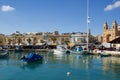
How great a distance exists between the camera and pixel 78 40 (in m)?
147

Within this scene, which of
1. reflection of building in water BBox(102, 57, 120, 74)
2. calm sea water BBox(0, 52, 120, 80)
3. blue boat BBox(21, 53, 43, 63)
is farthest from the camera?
blue boat BBox(21, 53, 43, 63)

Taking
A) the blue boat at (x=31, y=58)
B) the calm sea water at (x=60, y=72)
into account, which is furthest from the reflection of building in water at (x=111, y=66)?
the blue boat at (x=31, y=58)

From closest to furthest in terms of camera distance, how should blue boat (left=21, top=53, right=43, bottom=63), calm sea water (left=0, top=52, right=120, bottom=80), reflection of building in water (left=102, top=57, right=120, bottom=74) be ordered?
calm sea water (left=0, top=52, right=120, bottom=80), reflection of building in water (left=102, top=57, right=120, bottom=74), blue boat (left=21, top=53, right=43, bottom=63)

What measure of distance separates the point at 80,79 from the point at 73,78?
951mm

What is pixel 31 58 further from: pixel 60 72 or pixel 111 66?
pixel 111 66

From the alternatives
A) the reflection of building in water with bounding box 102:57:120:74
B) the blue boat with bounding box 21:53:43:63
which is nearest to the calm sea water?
the reflection of building in water with bounding box 102:57:120:74

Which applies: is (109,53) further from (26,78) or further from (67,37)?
(67,37)

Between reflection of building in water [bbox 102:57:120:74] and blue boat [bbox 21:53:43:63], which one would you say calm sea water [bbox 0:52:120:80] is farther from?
blue boat [bbox 21:53:43:63]

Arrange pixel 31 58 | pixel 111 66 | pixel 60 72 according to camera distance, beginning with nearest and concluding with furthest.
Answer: pixel 60 72 → pixel 111 66 → pixel 31 58

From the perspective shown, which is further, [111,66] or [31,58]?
[31,58]

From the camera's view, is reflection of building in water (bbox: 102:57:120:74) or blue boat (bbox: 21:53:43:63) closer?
reflection of building in water (bbox: 102:57:120:74)

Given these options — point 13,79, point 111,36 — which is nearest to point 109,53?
point 13,79

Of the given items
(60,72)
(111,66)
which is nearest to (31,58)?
(60,72)

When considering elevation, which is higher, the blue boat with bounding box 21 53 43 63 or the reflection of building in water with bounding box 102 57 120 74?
the blue boat with bounding box 21 53 43 63
